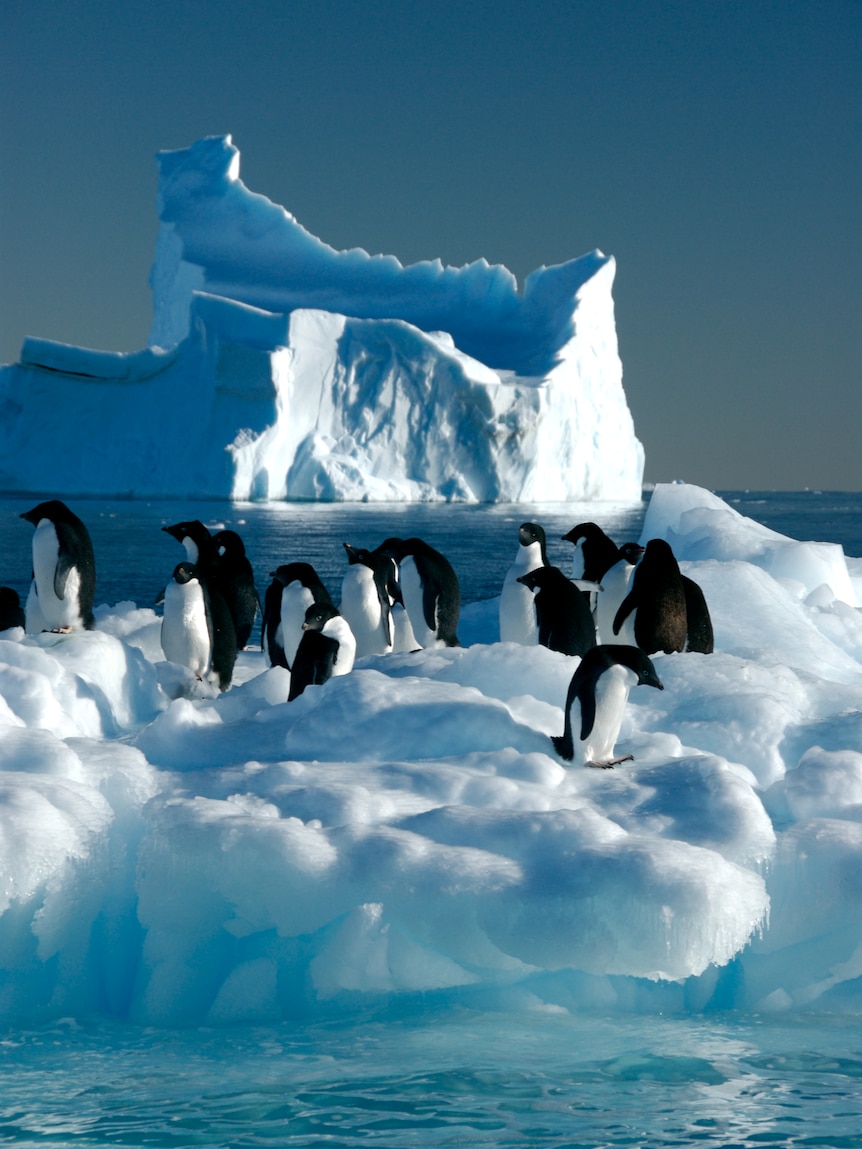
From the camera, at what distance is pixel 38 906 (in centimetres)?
320

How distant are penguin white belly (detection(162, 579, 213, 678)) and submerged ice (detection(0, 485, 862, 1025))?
2.17 metres

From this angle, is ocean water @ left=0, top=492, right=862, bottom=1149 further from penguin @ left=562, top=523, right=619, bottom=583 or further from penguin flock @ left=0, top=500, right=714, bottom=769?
penguin @ left=562, top=523, right=619, bottom=583

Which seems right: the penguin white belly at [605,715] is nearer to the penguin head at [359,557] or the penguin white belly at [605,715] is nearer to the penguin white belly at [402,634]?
the penguin head at [359,557]

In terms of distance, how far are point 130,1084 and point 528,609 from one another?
405cm

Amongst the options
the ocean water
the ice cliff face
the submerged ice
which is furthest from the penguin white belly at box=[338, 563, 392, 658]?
the ice cliff face

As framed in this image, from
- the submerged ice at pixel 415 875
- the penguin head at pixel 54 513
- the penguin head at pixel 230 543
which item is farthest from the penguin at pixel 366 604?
the submerged ice at pixel 415 875

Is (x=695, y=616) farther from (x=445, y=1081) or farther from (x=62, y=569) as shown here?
(x=445, y=1081)

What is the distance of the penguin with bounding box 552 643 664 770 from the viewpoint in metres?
3.86

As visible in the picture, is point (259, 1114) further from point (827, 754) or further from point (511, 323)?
point (511, 323)

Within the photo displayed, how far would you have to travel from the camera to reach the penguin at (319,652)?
17.1 ft

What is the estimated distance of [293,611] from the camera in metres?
6.32

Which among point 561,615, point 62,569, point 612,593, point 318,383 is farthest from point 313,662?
point 318,383

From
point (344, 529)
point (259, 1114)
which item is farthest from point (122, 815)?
point (344, 529)

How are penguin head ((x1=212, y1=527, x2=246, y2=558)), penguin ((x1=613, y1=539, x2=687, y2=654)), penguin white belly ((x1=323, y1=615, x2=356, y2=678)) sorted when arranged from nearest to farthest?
1. penguin white belly ((x1=323, y1=615, x2=356, y2=678))
2. penguin ((x1=613, y1=539, x2=687, y2=654))
3. penguin head ((x1=212, y1=527, x2=246, y2=558))
